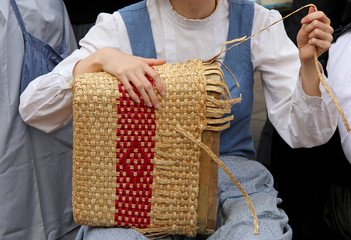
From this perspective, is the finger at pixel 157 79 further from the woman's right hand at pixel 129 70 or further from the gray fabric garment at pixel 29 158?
the gray fabric garment at pixel 29 158

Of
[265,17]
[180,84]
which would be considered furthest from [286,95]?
[180,84]

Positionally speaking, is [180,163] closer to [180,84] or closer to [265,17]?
[180,84]

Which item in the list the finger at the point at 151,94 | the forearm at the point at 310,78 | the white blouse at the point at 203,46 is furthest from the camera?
the white blouse at the point at 203,46

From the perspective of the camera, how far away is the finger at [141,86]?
91 cm

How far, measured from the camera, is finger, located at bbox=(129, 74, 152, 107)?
0.91 m

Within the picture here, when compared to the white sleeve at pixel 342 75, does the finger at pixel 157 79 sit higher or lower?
higher

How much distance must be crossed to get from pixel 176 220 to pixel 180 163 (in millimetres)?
128

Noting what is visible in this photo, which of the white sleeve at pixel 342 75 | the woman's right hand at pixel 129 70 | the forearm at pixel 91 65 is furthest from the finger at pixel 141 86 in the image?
the white sleeve at pixel 342 75

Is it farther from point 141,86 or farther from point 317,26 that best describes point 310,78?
point 141,86

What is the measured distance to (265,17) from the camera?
1.22m

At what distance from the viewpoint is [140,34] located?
3.95 ft

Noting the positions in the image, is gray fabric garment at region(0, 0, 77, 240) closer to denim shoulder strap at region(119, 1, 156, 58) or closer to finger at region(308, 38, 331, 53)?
denim shoulder strap at region(119, 1, 156, 58)

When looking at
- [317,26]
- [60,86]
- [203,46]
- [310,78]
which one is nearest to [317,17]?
[317,26]

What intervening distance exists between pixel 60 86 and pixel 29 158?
0.33 m
